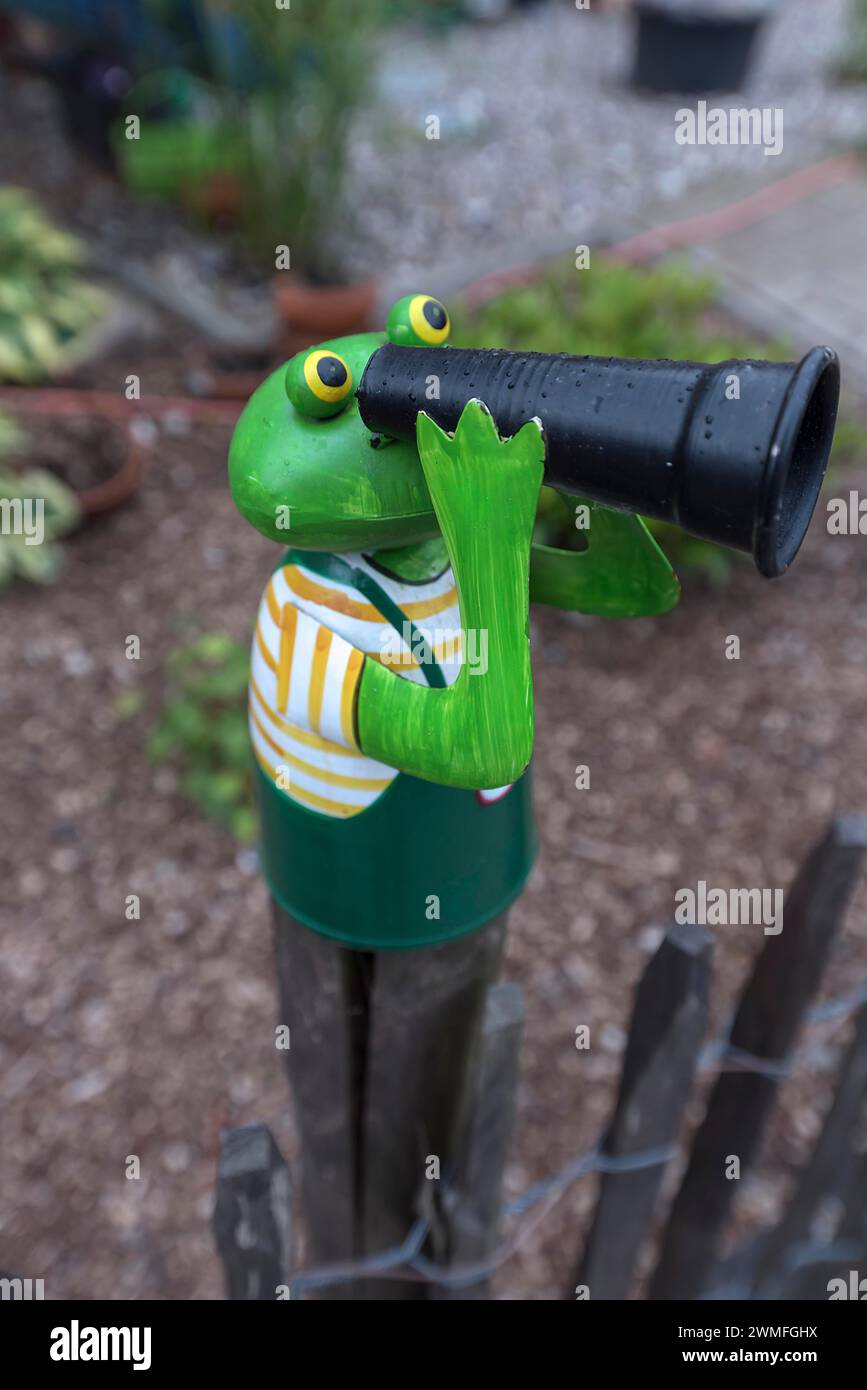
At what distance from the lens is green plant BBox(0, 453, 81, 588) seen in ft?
11.4

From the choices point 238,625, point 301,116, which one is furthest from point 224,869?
point 301,116

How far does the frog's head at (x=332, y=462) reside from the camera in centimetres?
108

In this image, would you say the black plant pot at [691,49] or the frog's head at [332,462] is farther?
the black plant pot at [691,49]

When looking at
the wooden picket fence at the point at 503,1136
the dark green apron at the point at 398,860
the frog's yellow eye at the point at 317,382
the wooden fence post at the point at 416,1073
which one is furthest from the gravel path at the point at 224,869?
the frog's yellow eye at the point at 317,382

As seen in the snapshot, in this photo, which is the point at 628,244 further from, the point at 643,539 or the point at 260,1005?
the point at 643,539

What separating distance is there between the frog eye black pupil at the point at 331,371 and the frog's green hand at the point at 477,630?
16 cm

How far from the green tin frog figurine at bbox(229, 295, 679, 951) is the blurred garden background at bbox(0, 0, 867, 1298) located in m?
1.34

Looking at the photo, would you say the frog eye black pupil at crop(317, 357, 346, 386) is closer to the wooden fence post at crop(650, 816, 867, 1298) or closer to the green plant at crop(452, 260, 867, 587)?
the wooden fence post at crop(650, 816, 867, 1298)

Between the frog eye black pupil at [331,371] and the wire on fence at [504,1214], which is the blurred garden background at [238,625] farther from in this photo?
the frog eye black pupil at [331,371]

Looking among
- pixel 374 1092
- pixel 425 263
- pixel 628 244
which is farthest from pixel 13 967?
pixel 628 244

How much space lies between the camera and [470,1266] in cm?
159

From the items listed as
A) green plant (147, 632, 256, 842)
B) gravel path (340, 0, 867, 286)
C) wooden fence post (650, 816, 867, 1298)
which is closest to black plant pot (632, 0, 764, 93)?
gravel path (340, 0, 867, 286)

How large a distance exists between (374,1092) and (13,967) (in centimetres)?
150

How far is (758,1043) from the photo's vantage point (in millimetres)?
1617
